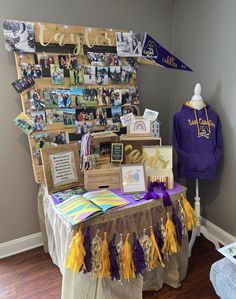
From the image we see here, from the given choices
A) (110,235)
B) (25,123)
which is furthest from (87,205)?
(25,123)

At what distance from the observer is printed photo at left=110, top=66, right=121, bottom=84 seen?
1934mm

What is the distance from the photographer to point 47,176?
160 cm

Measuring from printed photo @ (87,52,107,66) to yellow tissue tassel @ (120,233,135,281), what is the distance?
1262mm

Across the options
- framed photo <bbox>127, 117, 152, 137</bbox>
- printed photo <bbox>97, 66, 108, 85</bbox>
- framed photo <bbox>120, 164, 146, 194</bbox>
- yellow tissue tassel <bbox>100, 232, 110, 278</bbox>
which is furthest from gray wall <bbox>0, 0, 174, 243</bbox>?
yellow tissue tassel <bbox>100, 232, 110, 278</bbox>

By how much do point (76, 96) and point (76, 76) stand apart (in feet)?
0.47

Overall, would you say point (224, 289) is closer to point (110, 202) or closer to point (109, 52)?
point (110, 202)

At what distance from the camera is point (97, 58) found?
73.4 inches

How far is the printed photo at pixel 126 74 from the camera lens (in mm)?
1983

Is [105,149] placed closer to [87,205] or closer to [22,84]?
[87,205]

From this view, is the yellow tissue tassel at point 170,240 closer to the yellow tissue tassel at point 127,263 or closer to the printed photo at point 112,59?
the yellow tissue tassel at point 127,263

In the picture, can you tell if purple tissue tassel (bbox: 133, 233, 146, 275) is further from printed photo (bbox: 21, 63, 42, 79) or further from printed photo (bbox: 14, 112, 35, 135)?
→ printed photo (bbox: 21, 63, 42, 79)

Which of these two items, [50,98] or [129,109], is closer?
[50,98]

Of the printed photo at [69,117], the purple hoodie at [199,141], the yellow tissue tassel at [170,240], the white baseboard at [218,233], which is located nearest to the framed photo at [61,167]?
the printed photo at [69,117]

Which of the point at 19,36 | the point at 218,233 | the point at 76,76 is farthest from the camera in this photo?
the point at 218,233
